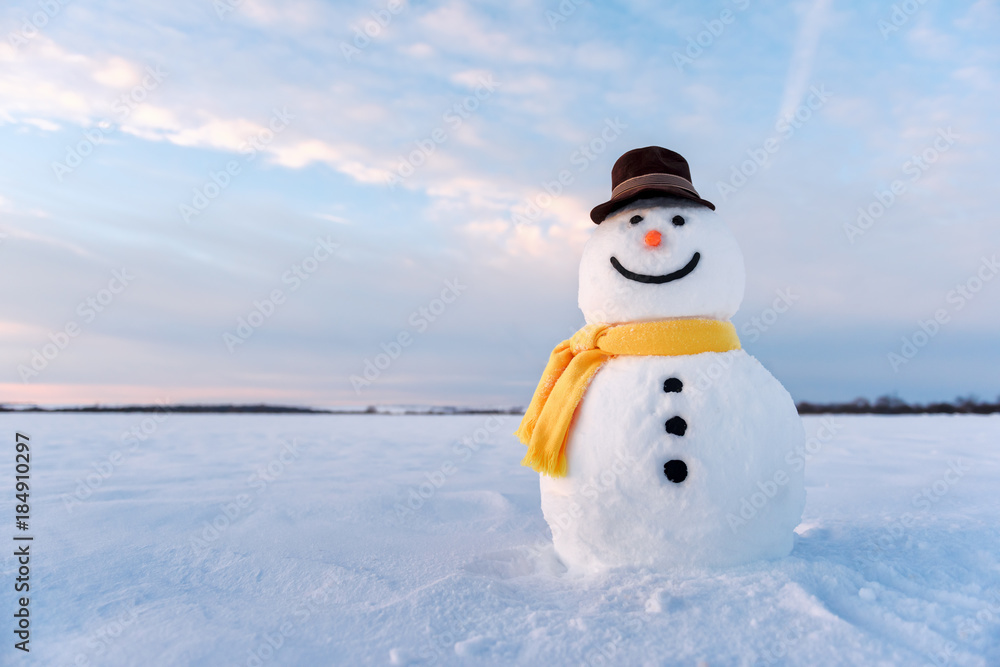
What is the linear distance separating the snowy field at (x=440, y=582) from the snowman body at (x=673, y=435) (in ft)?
0.55

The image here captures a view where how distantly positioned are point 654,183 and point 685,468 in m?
1.52

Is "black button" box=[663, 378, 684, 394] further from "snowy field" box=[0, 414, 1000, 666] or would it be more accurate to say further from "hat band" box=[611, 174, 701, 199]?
"hat band" box=[611, 174, 701, 199]

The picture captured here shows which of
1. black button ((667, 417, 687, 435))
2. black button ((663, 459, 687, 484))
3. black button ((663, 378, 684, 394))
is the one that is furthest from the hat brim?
black button ((663, 459, 687, 484))

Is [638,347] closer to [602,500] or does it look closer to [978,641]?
[602,500]

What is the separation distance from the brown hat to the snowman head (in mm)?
63

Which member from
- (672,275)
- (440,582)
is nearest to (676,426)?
(672,275)

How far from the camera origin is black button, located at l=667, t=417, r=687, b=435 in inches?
115

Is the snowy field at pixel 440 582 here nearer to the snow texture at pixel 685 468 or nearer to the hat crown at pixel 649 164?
the snow texture at pixel 685 468

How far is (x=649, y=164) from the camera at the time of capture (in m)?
3.41

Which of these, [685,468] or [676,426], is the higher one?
[676,426]

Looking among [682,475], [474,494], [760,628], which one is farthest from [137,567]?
[760,628]

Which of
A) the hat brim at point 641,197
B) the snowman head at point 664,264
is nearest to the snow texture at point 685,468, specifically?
the snowman head at point 664,264

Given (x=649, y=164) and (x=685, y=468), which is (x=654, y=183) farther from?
(x=685, y=468)

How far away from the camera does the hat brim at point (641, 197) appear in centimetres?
322
